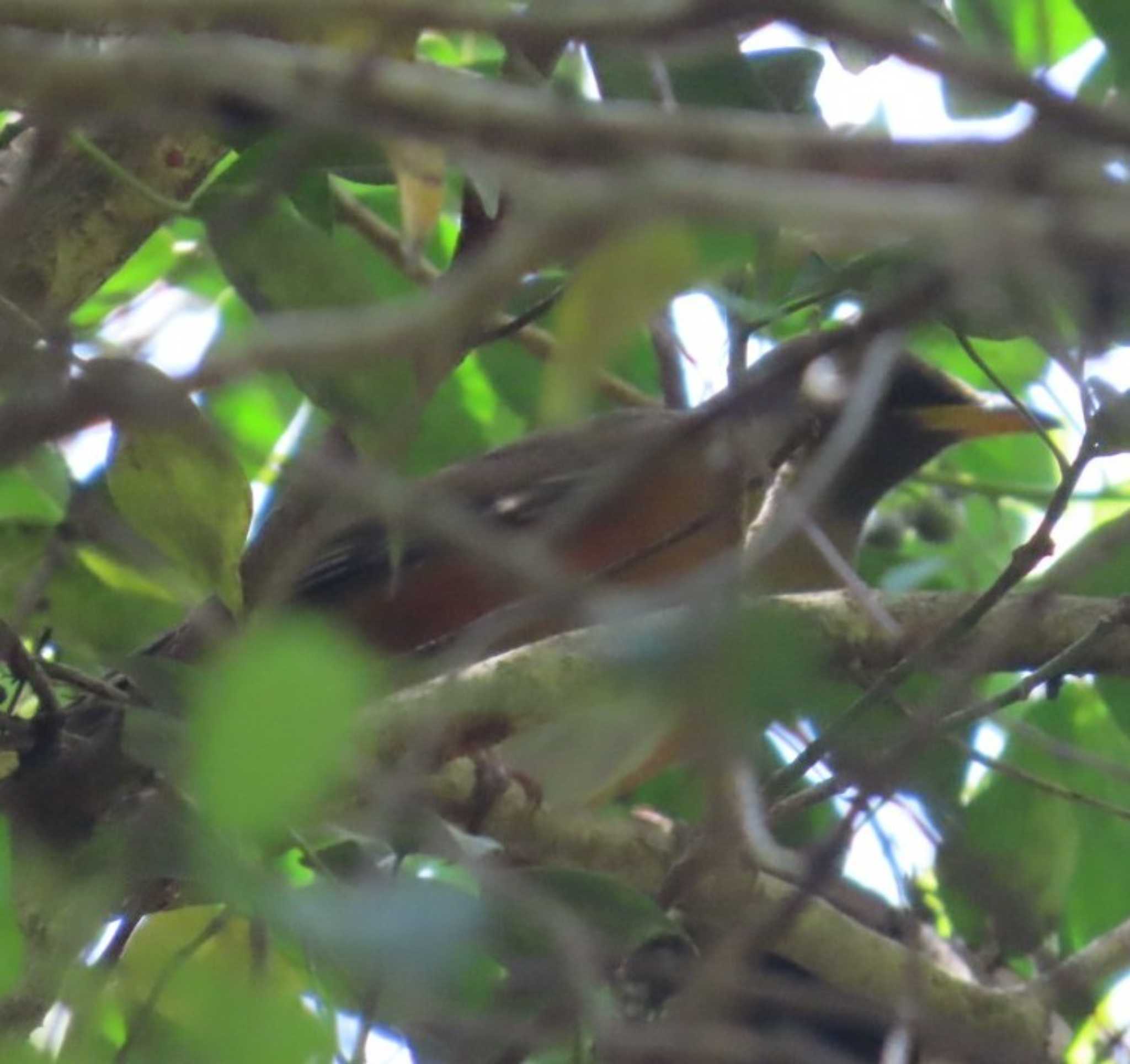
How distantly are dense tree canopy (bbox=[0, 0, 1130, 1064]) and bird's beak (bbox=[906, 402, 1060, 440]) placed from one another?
82 cm

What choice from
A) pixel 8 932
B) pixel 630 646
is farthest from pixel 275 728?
pixel 8 932

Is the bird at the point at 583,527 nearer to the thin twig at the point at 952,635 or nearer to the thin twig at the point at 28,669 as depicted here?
the thin twig at the point at 952,635

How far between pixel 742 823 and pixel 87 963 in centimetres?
67

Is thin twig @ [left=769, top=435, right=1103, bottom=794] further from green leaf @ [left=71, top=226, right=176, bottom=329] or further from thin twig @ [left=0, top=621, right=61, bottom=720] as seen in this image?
green leaf @ [left=71, top=226, right=176, bottom=329]

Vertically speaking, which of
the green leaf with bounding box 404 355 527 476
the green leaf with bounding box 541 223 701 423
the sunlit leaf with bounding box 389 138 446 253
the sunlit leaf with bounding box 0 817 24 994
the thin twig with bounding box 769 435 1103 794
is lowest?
the green leaf with bounding box 404 355 527 476

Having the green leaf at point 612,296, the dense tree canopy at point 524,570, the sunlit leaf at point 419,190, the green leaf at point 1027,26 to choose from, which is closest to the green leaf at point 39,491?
the dense tree canopy at point 524,570

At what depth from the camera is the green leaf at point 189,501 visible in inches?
87.7

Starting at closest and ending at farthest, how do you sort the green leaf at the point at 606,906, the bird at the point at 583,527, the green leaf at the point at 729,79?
the green leaf at the point at 606,906
the green leaf at the point at 729,79
the bird at the point at 583,527

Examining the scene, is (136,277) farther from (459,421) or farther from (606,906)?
(606,906)

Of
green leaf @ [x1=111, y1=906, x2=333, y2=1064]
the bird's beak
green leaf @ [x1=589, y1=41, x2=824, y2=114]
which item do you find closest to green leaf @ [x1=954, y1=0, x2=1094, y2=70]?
green leaf @ [x1=589, y1=41, x2=824, y2=114]

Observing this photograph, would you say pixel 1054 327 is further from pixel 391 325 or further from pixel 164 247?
pixel 164 247

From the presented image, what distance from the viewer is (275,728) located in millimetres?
1048

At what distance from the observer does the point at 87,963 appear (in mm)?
1823

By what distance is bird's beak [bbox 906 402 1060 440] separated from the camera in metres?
5.52
